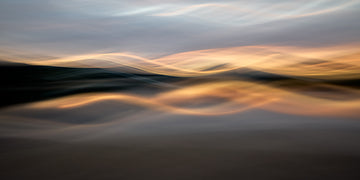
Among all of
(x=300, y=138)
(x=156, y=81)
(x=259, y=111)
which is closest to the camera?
(x=300, y=138)

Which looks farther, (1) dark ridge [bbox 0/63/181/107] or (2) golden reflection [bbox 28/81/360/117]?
(1) dark ridge [bbox 0/63/181/107]

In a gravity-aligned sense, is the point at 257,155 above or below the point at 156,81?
below

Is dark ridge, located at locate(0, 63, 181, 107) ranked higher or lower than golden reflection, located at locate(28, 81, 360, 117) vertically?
higher

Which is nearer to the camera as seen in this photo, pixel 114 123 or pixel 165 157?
pixel 165 157

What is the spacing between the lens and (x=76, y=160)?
1461mm

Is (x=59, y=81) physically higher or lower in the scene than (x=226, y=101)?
higher

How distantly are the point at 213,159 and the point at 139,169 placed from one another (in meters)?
0.48

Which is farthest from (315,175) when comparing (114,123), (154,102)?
(154,102)

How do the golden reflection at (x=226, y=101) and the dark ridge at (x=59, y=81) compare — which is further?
the dark ridge at (x=59, y=81)

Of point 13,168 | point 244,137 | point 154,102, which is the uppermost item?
point 154,102

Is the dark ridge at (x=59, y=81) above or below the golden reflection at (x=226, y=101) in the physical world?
above

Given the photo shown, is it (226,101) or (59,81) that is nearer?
(226,101)

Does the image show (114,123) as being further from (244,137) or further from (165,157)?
(244,137)

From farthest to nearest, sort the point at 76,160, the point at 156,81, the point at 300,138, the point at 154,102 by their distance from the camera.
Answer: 1. the point at 156,81
2. the point at 154,102
3. the point at 300,138
4. the point at 76,160
